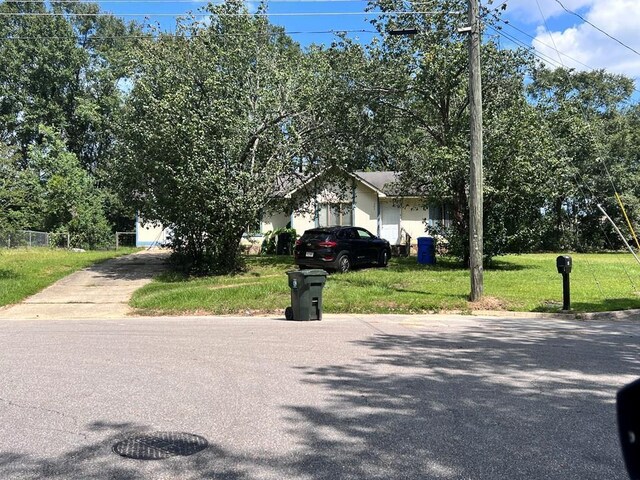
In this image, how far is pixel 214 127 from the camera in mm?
17938

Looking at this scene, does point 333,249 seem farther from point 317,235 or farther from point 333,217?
point 333,217

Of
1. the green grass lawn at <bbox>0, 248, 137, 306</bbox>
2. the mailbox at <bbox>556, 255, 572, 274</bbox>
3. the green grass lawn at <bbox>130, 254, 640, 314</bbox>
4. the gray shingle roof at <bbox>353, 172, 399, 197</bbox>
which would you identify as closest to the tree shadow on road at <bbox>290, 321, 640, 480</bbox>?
the mailbox at <bbox>556, 255, 572, 274</bbox>

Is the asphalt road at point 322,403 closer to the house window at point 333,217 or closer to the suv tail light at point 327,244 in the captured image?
the suv tail light at point 327,244

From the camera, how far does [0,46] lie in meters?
45.1

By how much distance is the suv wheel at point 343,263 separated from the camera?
65.2 ft

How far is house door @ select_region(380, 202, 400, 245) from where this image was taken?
99.3 feet

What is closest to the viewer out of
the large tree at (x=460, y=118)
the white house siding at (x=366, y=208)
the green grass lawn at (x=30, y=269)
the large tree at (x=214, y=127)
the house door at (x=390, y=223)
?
the green grass lawn at (x=30, y=269)

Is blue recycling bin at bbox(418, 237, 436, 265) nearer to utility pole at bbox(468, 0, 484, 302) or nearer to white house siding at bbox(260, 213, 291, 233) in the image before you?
utility pole at bbox(468, 0, 484, 302)

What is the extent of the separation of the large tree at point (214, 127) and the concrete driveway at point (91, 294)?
7.73 feet

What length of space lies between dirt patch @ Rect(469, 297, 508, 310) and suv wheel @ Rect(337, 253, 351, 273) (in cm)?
684

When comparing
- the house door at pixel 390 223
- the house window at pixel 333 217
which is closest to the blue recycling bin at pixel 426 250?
the house window at pixel 333 217

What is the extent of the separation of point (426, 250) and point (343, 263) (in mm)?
4196

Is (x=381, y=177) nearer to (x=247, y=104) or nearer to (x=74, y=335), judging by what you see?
(x=247, y=104)

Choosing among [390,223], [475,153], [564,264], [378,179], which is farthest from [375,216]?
[564,264]
